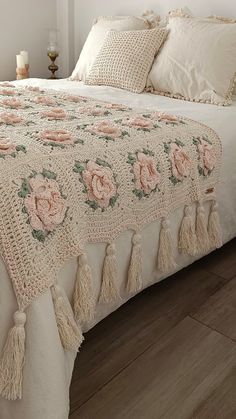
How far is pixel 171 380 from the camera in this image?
115 cm

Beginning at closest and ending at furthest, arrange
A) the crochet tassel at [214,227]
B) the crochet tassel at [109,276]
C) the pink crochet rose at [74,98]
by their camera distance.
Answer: the crochet tassel at [109,276]
the crochet tassel at [214,227]
the pink crochet rose at [74,98]

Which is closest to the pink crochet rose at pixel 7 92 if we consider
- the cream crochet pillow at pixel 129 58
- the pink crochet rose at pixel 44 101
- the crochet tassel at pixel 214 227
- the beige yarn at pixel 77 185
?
the pink crochet rose at pixel 44 101

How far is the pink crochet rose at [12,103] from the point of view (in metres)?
1.55

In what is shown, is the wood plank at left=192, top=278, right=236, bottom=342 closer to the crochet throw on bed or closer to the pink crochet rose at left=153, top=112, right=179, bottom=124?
the crochet throw on bed

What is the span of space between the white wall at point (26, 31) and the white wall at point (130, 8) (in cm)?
23

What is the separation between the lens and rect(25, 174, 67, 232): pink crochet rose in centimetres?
88

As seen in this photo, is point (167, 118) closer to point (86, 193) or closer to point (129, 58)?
point (86, 193)

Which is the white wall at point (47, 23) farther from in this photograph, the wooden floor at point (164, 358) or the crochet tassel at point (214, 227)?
the wooden floor at point (164, 358)

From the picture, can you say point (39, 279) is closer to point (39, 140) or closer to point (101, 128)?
point (39, 140)

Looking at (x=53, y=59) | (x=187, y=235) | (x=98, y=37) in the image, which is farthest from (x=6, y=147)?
(x=53, y=59)

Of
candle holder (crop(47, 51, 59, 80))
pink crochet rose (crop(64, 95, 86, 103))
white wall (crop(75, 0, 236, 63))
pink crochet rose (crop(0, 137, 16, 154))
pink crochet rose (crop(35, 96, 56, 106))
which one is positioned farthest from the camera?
candle holder (crop(47, 51, 59, 80))

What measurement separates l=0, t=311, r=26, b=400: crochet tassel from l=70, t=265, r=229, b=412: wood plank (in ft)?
0.96

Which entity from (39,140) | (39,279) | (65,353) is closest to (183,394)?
(65,353)

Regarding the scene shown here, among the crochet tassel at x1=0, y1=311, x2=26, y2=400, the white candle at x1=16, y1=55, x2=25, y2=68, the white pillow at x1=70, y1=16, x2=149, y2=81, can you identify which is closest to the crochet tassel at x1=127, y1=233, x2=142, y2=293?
the crochet tassel at x1=0, y1=311, x2=26, y2=400
